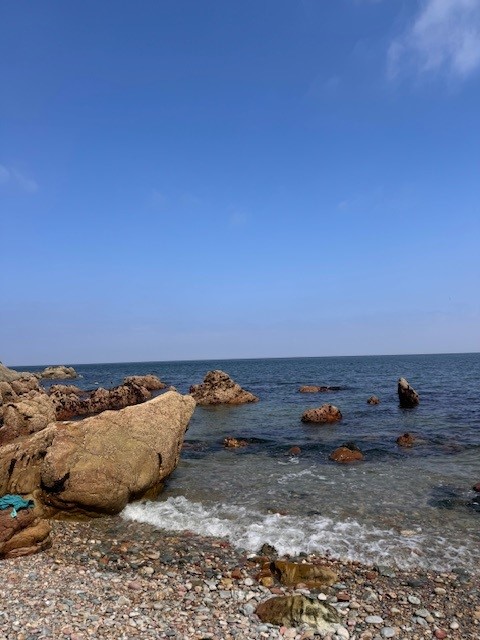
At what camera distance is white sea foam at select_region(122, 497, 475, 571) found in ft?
35.8

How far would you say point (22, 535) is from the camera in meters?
11.4

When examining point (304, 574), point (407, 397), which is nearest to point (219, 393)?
point (407, 397)

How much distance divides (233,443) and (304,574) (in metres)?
16.0

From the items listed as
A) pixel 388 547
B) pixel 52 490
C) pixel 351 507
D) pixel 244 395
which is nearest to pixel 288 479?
pixel 351 507

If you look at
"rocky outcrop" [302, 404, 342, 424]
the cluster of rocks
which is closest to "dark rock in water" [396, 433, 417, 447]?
"rocky outcrop" [302, 404, 342, 424]

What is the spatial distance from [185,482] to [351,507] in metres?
7.15

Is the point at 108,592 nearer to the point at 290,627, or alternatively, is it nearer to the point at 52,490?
the point at 290,627

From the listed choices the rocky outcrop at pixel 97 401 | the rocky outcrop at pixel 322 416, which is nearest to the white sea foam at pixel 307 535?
the rocky outcrop at pixel 322 416

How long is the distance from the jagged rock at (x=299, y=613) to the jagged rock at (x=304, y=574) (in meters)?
0.95

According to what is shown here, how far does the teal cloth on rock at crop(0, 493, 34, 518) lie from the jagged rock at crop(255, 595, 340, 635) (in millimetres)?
8133

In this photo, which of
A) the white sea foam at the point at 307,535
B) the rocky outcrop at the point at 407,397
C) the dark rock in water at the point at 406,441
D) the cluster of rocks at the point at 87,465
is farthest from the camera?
the rocky outcrop at the point at 407,397

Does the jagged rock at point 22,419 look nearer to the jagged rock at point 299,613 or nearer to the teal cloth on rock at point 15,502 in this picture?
the teal cloth on rock at point 15,502

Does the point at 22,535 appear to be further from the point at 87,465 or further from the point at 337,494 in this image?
the point at 337,494

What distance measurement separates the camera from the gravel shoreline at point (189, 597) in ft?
25.4
